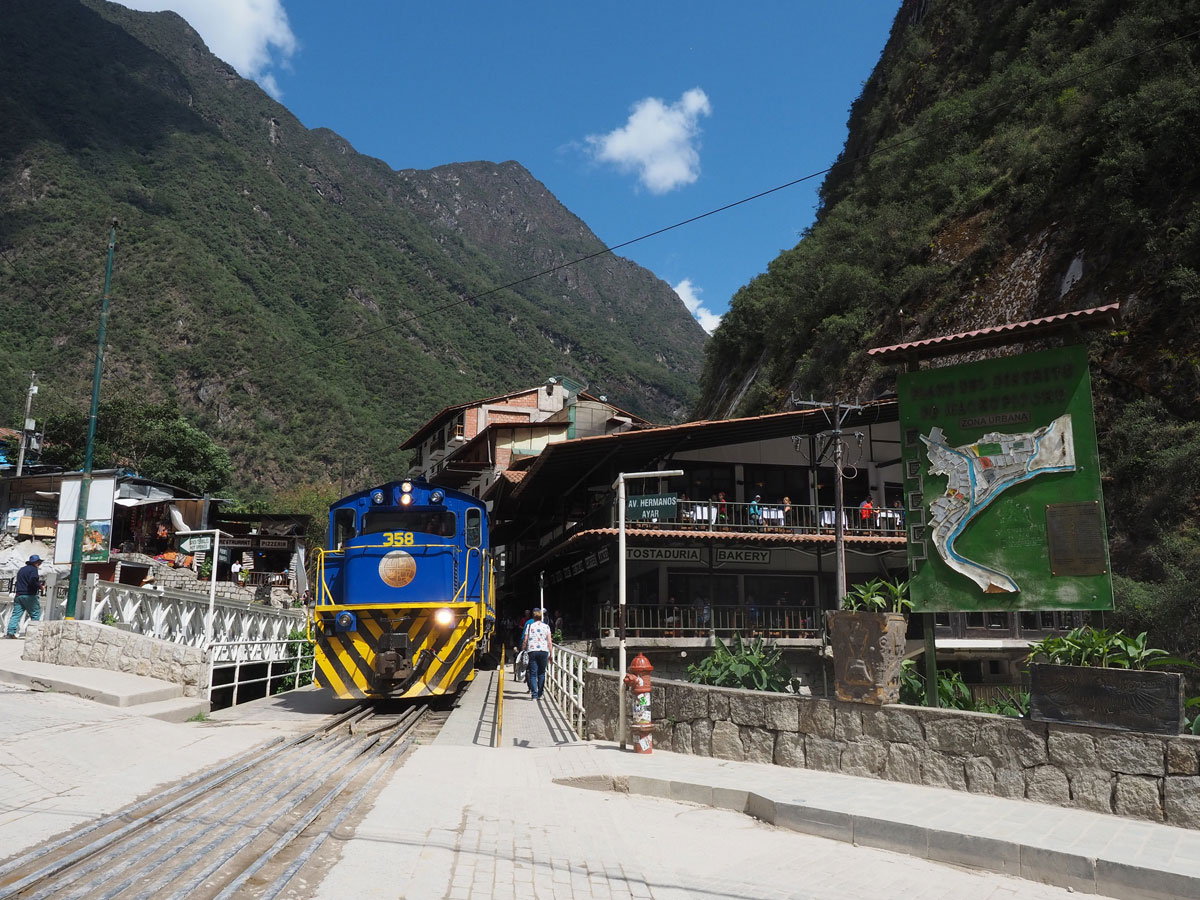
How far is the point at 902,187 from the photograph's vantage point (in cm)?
3609

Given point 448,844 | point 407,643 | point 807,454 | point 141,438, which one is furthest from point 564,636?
point 141,438

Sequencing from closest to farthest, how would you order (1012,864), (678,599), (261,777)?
(1012,864) → (261,777) → (678,599)

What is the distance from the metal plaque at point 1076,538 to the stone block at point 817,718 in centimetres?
248

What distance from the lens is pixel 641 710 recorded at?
32.2ft

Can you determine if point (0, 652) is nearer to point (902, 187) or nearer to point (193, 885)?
point (193, 885)

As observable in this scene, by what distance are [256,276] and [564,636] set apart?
269 feet

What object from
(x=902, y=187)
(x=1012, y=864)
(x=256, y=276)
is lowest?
(x=1012, y=864)

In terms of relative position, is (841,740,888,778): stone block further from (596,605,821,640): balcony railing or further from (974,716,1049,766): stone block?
(596,605,821,640): balcony railing

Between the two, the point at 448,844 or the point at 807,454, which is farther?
the point at 807,454

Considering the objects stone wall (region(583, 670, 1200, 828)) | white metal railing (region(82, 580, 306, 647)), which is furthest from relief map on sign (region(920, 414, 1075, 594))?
white metal railing (region(82, 580, 306, 647))

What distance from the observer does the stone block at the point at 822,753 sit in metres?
8.48

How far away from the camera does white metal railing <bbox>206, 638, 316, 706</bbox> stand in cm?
1409

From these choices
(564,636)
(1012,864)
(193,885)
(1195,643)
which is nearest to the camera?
(193,885)

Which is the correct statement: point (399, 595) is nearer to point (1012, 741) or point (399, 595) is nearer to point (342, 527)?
point (342, 527)
